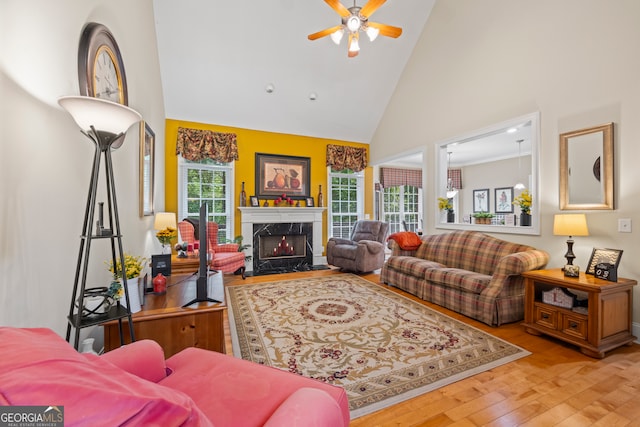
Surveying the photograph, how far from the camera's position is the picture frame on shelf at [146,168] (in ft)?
10.1

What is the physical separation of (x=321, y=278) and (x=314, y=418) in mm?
3988

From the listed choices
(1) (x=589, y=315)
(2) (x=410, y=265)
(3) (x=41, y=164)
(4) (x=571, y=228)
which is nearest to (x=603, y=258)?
(4) (x=571, y=228)

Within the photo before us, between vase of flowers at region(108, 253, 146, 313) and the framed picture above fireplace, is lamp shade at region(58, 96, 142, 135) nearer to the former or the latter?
vase of flowers at region(108, 253, 146, 313)

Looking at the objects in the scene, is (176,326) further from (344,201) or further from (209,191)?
(344,201)

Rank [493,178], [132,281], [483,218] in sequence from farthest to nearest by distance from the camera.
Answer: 1. [493,178]
2. [483,218]
3. [132,281]

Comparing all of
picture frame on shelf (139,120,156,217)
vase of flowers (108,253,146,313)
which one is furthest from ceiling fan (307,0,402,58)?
vase of flowers (108,253,146,313)

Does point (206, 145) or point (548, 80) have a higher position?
point (548, 80)

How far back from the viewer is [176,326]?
1.79 m

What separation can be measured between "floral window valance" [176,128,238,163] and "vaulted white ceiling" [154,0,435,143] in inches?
11.8

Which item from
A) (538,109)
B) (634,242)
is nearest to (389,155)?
(538,109)

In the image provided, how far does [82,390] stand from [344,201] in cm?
627

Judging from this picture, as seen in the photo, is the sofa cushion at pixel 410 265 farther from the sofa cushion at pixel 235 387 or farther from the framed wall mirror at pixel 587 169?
the sofa cushion at pixel 235 387

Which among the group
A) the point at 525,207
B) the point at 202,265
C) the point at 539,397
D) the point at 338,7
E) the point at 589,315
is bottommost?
the point at 539,397

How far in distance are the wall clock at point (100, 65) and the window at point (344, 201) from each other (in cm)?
450
